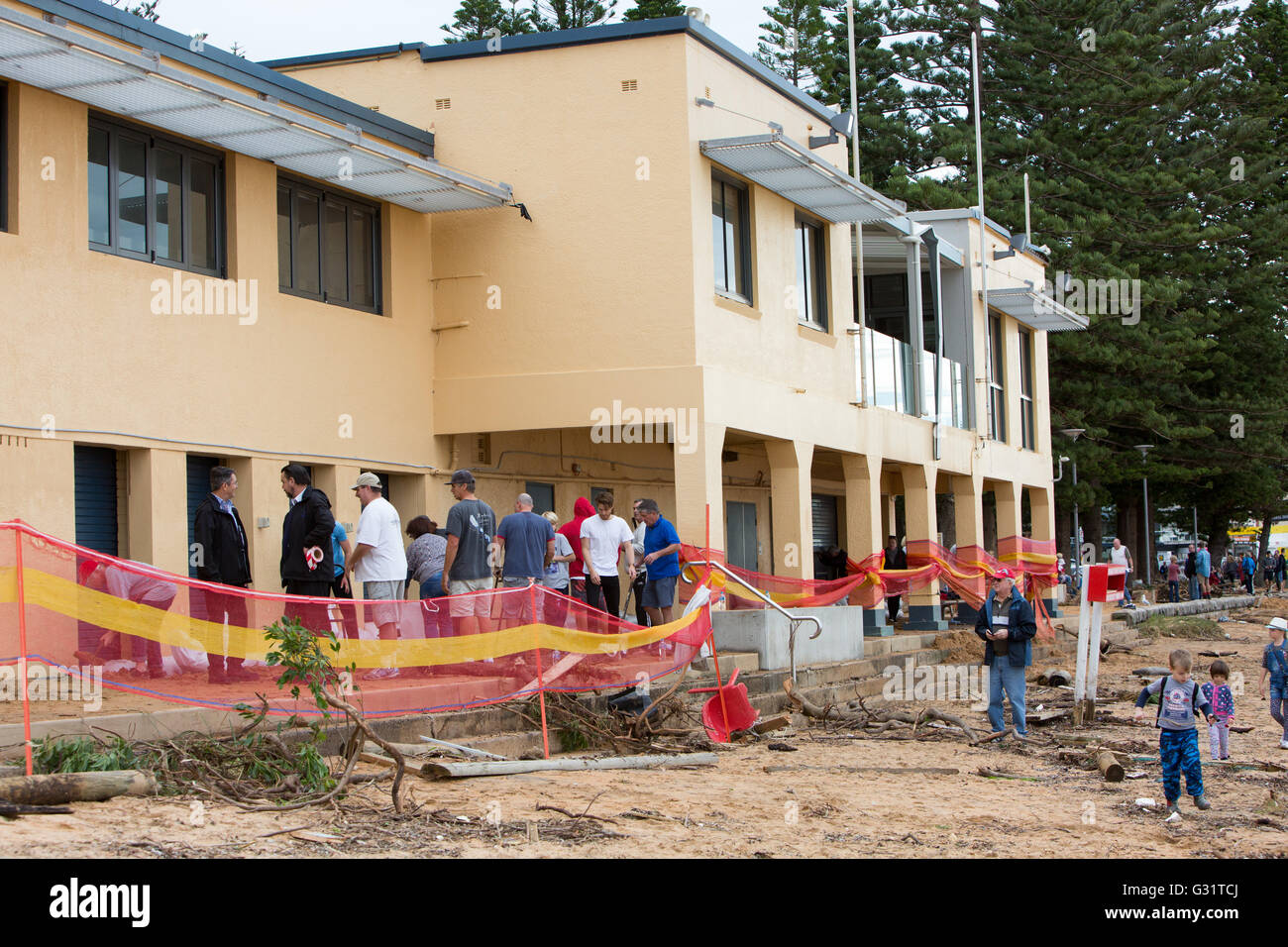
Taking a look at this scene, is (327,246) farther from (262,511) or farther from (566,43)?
(566,43)

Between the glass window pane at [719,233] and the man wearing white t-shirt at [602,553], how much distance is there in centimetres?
431

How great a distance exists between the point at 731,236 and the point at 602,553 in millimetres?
5523

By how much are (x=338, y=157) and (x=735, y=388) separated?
5.57m

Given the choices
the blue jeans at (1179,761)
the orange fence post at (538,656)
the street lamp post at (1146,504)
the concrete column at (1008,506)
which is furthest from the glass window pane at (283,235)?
the street lamp post at (1146,504)

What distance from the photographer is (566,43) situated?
17.4 metres

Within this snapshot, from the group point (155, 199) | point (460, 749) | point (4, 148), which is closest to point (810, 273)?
point (155, 199)

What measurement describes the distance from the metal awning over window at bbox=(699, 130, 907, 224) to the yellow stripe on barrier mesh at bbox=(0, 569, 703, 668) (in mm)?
7030

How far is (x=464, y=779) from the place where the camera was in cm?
982

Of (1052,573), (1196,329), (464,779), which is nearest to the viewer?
(464,779)

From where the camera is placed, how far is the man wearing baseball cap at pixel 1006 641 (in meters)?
14.2

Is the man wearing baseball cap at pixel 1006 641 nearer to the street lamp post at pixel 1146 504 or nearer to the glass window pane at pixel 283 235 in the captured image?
the glass window pane at pixel 283 235
